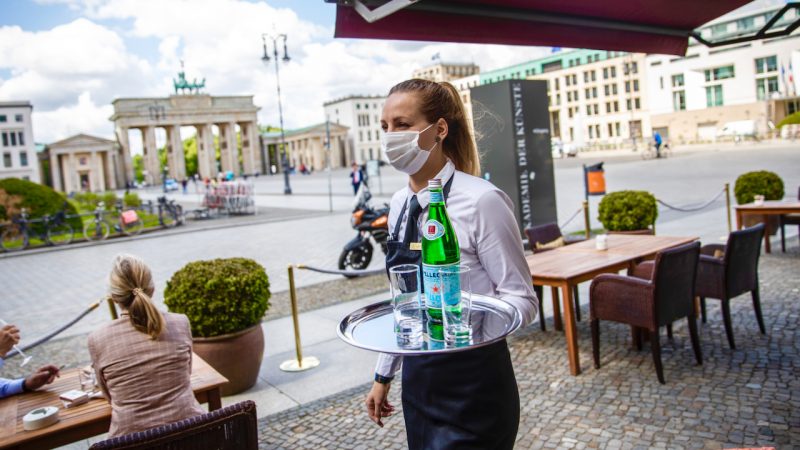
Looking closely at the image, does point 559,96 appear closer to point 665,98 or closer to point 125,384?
point 665,98

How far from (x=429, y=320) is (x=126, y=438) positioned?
40.8 inches

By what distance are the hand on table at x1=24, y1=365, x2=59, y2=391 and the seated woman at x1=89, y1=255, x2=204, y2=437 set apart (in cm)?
54

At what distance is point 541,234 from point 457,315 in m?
5.32

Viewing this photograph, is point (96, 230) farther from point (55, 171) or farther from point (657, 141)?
point (55, 171)

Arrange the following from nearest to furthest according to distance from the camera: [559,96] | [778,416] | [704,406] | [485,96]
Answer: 1. [778,416]
2. [704,406]
3. [485,96]
4. [559,96]

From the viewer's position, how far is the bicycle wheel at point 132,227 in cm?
2045

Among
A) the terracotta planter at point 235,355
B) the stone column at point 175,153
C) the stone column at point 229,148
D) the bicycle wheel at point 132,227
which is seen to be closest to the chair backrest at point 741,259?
the terracotta planter at point 235,355

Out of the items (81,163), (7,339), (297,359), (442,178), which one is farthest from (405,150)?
(81,163)

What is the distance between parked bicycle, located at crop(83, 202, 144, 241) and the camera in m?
20.1

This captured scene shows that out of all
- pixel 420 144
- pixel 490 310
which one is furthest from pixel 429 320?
pixel 420 144

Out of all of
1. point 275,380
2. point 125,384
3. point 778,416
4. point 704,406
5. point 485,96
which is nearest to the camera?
point 125,384

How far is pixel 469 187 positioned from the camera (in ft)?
6.09

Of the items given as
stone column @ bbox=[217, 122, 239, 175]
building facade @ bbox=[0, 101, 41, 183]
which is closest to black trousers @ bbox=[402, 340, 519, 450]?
building facade @ bbox=[0, 101, 41, 183]

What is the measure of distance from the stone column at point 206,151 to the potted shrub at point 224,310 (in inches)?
4044
